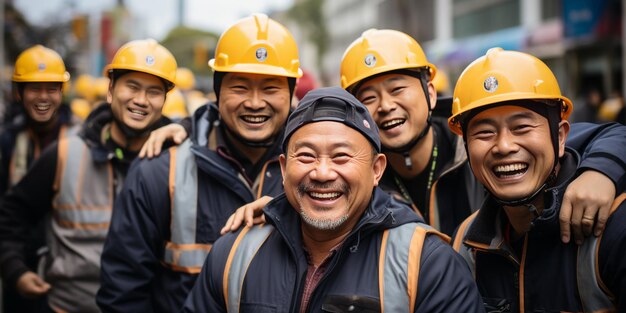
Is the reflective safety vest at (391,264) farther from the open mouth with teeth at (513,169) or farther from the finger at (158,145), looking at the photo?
the finger at (158,145)

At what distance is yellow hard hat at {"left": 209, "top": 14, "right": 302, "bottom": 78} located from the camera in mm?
3990

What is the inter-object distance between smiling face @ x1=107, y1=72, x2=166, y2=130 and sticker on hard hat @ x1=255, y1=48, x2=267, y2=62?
37.9 inches

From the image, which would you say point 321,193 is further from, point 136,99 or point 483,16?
point 483,16

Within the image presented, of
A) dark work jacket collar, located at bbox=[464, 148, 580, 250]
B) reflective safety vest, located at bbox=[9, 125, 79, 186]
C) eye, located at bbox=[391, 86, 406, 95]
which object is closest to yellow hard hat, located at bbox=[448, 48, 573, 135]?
dark work jacket collar, located at bbox=[464, 148, 580, 250]

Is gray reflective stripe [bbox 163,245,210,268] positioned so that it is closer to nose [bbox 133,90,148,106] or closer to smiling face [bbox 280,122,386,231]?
smiling face [bbox 280,122,386,231]

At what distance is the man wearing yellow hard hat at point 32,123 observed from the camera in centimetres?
515

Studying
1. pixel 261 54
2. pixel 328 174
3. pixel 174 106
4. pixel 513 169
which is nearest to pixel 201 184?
pixel 261 54

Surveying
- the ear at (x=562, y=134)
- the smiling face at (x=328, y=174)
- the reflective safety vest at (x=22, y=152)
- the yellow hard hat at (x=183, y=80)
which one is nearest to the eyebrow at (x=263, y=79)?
the smiling face at (x=328, y=174)

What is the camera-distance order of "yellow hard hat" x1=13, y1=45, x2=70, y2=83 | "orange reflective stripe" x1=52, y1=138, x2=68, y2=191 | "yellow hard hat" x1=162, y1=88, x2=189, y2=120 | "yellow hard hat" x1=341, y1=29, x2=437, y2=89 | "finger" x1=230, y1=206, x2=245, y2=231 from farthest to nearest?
"yellow hard hat" x1=162, y1=88, x2=189, y2=120 < "yellow hard hat" x1=13, y1=45, x2=70, y2=83 < "orange reflective stripe" x1=52, y1=138, x2=68, y2=191 < "yellow hard hat" x1=341, y1=29, x2=437, y2=89 < "finger" x1=230, y1=206, x2=245, y2=231

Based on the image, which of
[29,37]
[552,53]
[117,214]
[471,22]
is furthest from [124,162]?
[471,22]

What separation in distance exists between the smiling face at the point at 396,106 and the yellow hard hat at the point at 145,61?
53.9 inches

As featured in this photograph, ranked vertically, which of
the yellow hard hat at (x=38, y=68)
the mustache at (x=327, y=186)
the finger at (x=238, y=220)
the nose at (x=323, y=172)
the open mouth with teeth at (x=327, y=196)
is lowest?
the finger at (x=238, y=220)

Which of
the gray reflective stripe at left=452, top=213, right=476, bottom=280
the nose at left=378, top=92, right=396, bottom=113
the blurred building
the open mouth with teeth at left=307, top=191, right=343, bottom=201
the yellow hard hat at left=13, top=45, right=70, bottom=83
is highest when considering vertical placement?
the blurred building

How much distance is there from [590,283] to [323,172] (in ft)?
4.01
